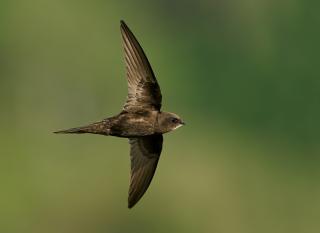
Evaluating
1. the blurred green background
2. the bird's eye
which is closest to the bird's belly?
the bird's eye

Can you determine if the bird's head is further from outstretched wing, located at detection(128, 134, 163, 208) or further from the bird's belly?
outstretched wing, located at detection(128, 134, 163, 208)

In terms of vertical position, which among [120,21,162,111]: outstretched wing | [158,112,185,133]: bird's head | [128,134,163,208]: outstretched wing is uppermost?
[120,21,162,111]: outstretched wing

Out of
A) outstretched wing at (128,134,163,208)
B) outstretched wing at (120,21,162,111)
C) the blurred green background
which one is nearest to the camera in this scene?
outstretched wing at (120,21,162,111)

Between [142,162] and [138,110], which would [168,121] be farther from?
[142,162]

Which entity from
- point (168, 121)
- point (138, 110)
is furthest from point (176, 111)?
point (168, 121)

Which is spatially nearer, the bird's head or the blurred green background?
the bird's head

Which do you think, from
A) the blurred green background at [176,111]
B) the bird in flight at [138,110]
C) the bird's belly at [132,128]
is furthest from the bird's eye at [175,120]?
the blurred green background at [176,111]

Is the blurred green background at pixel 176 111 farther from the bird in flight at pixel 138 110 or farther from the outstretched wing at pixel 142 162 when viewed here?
the bird in flight at pixel 138 110
